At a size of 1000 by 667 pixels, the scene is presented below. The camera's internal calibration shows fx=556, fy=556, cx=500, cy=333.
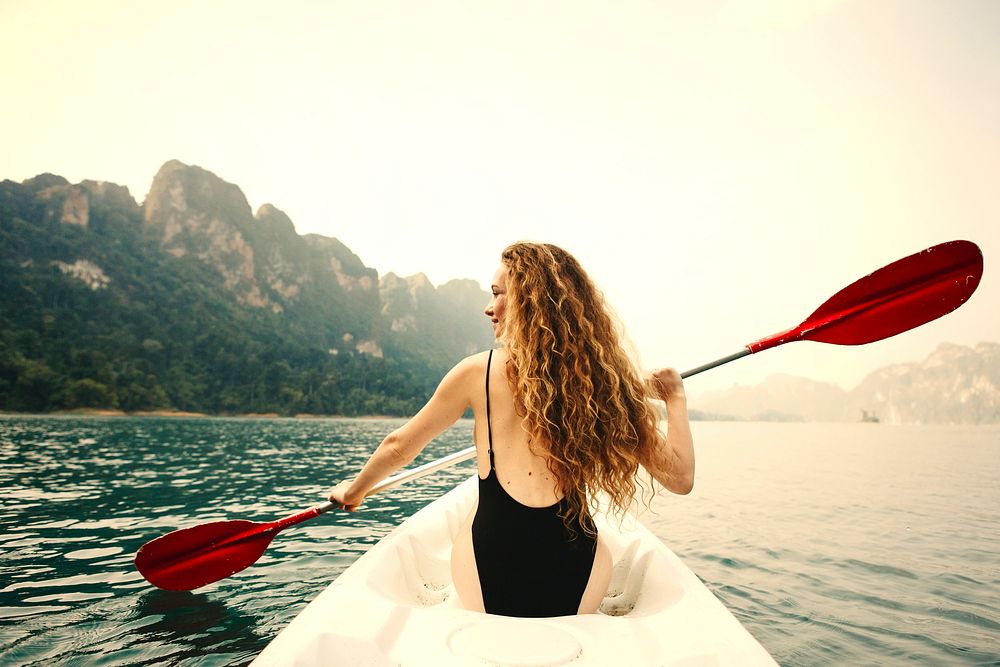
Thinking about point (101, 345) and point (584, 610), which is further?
point (101, 345)

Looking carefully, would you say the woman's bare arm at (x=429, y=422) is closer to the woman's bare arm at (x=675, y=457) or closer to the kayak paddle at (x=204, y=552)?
the woman's bare arm at (x=675, y=457)

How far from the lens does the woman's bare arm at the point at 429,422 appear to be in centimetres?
194

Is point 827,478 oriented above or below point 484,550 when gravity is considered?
below

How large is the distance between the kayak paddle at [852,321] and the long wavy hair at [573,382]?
1500 mm

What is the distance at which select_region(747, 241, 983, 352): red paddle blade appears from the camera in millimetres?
3457

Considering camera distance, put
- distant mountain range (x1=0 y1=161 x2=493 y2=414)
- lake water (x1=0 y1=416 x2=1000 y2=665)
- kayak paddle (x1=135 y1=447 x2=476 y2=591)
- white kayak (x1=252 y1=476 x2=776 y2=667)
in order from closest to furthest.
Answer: white kayak (x1=252 y1=476 x2=776 y2=667) → kayak paddle (x1=135 y1=447 x2=476 y2=591) → lake water (x1=0 y1=416 x2=1000 y2=665) → distant mountain range (x1=0 y1=161 x2=493 y2=414)

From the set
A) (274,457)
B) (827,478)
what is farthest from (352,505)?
(827,478)

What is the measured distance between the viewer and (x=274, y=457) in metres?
17.1

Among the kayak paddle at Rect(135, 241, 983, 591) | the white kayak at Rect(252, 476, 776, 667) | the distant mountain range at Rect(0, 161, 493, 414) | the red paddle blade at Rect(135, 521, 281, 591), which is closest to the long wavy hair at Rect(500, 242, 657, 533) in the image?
the white kayak at Rect(252, 476, 776, 667)

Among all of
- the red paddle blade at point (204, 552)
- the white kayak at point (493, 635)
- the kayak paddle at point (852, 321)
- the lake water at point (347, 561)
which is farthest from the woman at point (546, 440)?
the lake water at point (347, 561)

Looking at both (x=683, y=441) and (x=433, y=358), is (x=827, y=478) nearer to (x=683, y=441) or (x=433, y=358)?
(x=683, y=441)

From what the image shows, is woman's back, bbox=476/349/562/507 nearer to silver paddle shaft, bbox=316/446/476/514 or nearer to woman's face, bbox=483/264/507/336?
woman's face, bbox=483/264/507/336

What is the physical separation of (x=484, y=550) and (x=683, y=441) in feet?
2.75

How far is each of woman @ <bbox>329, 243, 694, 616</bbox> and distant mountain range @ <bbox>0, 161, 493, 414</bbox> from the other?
59.0 m
